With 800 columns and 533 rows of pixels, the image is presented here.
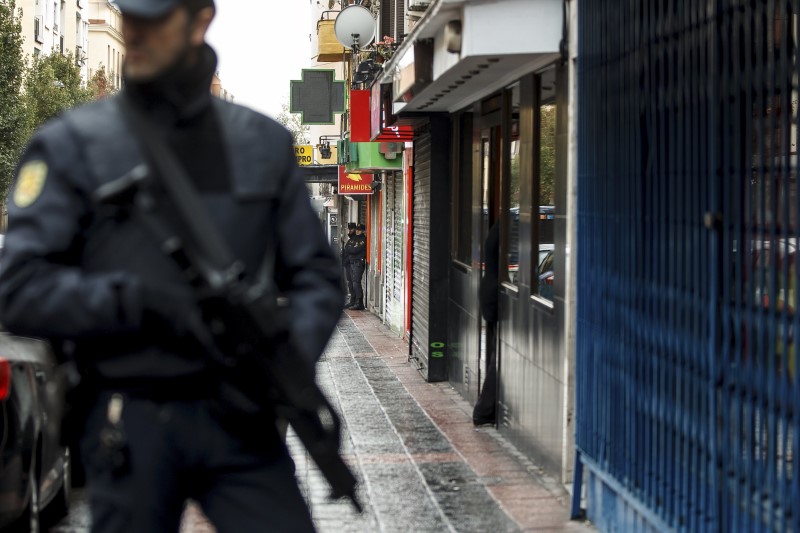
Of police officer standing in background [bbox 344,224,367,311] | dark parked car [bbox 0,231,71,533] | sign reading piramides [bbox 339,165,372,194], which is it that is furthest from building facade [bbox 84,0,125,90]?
dark parked car [bbox 0,231,71,533]

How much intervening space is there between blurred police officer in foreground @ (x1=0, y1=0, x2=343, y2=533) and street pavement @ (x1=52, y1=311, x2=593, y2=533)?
161cm

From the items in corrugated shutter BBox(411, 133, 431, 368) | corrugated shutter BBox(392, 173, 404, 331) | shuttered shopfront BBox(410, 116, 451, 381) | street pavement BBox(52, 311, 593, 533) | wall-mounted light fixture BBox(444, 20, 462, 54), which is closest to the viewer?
street pavement BBox(52, 311, 593, 533)

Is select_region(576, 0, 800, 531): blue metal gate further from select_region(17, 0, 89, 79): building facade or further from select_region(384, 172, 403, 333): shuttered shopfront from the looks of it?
select_region(17, 0, 89, 79): building facade

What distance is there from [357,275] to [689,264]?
24.2 metres

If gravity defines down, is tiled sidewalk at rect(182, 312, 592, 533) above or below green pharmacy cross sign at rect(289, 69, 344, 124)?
below

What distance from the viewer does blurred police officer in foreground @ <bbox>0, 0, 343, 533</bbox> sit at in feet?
9.02

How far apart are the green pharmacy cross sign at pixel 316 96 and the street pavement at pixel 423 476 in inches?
811

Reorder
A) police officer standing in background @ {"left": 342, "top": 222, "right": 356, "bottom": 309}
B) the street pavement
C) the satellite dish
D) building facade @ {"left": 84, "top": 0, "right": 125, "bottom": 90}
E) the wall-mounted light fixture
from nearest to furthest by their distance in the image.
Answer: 1. the street pavement
2. the wall-mounted light fixture
3. the satellite dish
4. police officer standing in background @ {"left": 342, "top": 222, "right": 356, "bottom": 309}
5. building facade @ {"left": 84, "top": 0, "right": 125, "bottom": 90}

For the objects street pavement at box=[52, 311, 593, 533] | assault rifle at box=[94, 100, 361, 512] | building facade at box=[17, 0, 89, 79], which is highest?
building facade at box=[17, 0, 89, 79]

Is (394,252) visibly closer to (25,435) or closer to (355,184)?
(355,184)

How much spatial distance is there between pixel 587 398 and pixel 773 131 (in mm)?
2881

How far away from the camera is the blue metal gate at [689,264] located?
423 cm

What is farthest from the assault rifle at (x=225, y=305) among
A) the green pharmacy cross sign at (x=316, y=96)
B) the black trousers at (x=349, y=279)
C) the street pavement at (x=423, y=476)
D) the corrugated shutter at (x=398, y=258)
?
the green pharmacy cross sign at (x=316, y=96)

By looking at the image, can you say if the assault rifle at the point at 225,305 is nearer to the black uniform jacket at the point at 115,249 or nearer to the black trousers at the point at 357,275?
the black uniform jacket at the point at 115,249
